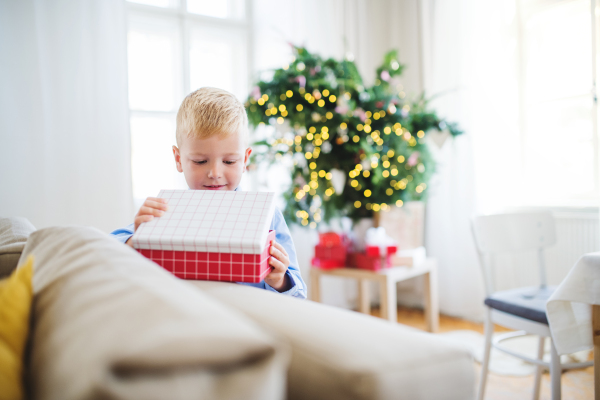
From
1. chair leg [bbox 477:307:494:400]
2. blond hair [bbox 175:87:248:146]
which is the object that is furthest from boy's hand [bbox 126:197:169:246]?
chair leg [bbox 477:307:494:400]

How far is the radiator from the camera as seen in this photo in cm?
265

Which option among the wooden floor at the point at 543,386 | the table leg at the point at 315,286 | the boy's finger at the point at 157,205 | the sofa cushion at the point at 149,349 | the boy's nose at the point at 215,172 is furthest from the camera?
the table leg at the point at 315,286

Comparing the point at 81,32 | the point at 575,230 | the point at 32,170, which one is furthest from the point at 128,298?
the point at 575,230

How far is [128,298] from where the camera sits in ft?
1.43

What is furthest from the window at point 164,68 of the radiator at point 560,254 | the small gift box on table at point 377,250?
the radiator at point 560,254

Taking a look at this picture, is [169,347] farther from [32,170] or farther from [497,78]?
[497,78]

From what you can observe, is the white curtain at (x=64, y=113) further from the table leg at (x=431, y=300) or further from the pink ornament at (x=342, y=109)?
the table leg at (x=431, y=300)

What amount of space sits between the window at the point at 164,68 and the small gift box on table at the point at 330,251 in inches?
42.9

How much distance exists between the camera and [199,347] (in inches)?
14.0

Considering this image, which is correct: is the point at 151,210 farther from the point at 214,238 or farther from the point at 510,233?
the point at 510,233

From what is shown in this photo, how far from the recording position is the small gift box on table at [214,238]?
31.3 inches

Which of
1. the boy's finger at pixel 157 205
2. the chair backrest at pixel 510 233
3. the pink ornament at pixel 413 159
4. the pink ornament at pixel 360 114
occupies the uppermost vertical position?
the pink ornament at pixel 360 114

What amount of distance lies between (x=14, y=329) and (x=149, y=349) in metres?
0.25

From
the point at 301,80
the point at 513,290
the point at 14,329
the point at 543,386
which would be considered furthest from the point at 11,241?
the point at 543,386
